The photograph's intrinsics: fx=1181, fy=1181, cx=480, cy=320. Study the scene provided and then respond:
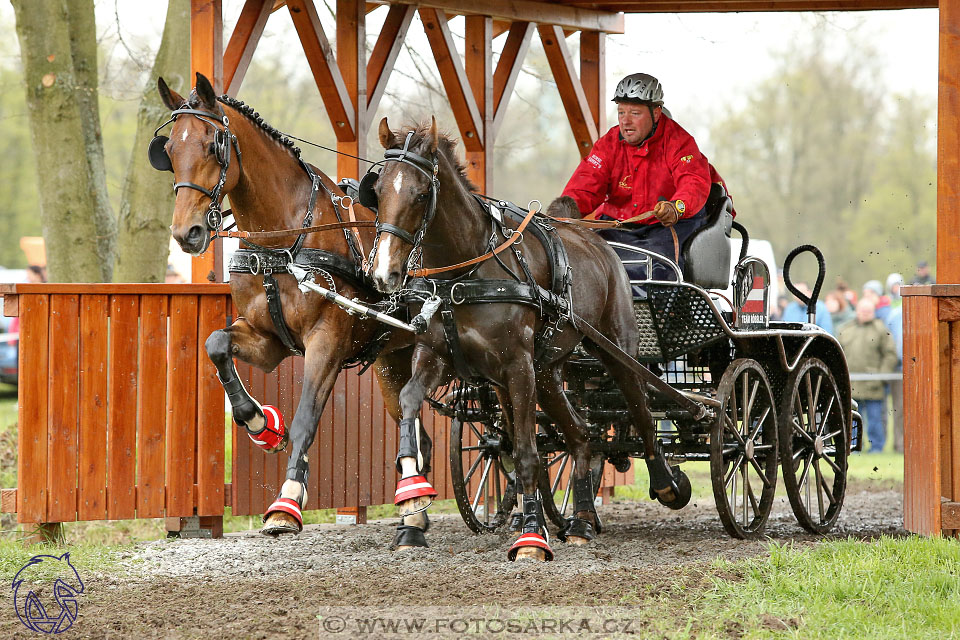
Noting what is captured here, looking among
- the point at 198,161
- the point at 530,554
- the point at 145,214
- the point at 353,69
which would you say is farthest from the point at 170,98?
the point at 145,214

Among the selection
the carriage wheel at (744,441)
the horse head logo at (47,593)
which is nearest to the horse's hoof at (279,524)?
the horse head logo at (47,593)

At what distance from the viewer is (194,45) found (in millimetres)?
6969

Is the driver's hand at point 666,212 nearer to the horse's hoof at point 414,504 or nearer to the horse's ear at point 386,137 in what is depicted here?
the horse's ear at point 386,137

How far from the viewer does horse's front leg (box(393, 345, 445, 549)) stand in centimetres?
534

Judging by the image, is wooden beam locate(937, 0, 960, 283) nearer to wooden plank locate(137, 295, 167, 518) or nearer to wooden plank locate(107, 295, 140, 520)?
wooden plank locate(137, 295, 167, 518)

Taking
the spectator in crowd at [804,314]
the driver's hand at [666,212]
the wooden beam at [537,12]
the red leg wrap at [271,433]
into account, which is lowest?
the red leg wrap at [271,433]

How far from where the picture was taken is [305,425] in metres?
5.80

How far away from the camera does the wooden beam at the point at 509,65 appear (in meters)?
9.08

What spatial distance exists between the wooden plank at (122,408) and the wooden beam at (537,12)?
9.74 ft

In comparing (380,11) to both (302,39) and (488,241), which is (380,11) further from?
(488,241)

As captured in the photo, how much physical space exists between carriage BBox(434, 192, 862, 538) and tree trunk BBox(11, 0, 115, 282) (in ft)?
11.6

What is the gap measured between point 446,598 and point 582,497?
208 cm

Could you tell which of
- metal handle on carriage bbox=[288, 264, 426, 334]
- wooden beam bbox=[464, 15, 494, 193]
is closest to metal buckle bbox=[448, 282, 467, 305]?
metal handle on carriage bbox=[288, 264, 426, 334]

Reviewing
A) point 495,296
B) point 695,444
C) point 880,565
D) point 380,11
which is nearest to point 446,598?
point 495,296
